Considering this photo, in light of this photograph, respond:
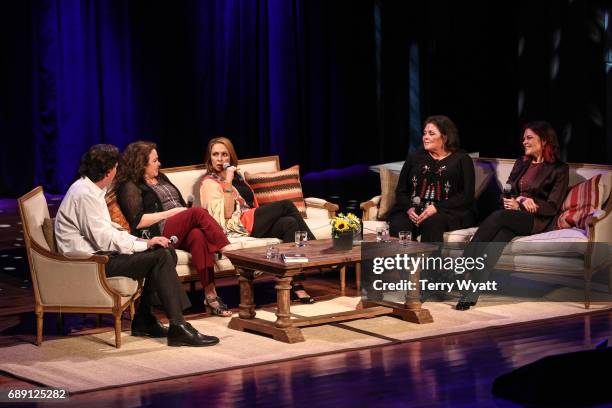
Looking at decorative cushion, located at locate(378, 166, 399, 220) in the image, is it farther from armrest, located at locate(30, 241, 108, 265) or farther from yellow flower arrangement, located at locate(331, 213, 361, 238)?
armrest, located at locate(30, 241, 108, 265)

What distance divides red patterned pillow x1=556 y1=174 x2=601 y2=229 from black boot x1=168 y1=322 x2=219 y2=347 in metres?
2.46

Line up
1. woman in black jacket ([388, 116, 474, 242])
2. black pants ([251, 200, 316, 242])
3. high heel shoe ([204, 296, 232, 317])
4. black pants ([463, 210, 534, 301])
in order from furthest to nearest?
1. woman in black jacket ([388, 116, 474, 242])
2. black pants ([251, 200, 316, 242])
3. black pants ([463, 210, 534, 301])
4. high heel shoe ([204, 296, 232, 317])

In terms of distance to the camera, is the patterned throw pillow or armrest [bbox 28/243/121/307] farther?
the patterned throw pillow

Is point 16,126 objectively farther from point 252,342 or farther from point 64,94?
point 252,342

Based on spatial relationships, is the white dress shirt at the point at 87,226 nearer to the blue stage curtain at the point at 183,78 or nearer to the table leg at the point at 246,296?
the table leg at the point at 246,296

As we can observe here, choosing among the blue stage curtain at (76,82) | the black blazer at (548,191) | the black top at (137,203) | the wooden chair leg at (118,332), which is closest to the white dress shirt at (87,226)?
the wooden chair leg at (118,332)

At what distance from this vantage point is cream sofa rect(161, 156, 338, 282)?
6.51 m

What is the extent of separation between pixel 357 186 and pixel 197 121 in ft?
6.53

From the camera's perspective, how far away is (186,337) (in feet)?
19.1

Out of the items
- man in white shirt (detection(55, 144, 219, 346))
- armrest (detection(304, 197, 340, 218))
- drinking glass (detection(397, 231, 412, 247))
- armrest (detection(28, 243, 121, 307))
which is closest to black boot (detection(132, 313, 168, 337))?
man in white shirt (detection(55, 144, 219, 346))

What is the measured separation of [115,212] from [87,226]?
2.12 ft

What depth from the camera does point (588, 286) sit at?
664 cm

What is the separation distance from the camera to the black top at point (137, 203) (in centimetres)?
657

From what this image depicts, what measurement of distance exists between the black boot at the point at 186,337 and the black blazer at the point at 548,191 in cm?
230
